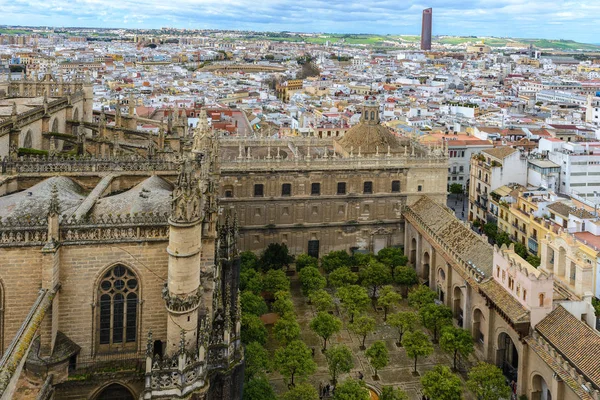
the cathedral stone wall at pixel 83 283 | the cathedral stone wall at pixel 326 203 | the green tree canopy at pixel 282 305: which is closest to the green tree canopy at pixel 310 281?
the green tree canopy at pixel 282 305

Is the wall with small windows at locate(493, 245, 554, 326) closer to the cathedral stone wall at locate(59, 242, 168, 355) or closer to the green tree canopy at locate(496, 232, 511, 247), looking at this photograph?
the cathedral stone wall at locate(59, 242, 168, 355)

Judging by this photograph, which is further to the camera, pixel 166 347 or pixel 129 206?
pixel 129 206

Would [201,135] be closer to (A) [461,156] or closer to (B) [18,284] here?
(B) [18,284]

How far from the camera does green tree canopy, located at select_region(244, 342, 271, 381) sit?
87.2 feet

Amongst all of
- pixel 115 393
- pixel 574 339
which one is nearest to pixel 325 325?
pixel 574 339

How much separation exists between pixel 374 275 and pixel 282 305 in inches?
348

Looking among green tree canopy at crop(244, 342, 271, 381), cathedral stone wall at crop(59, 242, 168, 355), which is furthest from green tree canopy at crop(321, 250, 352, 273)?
cathedral stone wall at crop(59, 242, 168, 355)

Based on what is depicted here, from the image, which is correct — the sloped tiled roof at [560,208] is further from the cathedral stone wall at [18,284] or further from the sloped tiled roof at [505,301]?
the cathedral stone wall at [18,284]

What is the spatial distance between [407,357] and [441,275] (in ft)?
31.9

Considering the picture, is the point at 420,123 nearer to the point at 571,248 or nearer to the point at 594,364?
the point at 571,248

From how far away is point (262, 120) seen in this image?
3447 inches

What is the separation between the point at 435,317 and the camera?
34.1m

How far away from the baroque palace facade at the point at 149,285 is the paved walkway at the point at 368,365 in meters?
4.19

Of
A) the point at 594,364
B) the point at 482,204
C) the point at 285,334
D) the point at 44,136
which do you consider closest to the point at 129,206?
the point at 285,334
